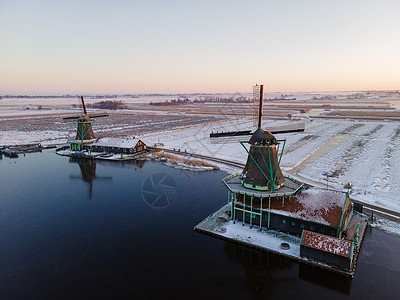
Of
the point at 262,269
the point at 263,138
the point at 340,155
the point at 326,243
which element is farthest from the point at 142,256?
the point at 340,155

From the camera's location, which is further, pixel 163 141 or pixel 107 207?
pixel 163 141

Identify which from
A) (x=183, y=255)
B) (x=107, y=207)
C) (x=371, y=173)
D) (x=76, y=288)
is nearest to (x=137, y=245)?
(x=183, y=255)

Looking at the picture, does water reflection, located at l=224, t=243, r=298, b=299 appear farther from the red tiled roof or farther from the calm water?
the red tiled roof

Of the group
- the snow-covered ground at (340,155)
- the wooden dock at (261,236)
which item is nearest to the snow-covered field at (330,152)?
the snow-covered ground at (340,155)

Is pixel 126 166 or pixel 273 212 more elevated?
pixel 273 212

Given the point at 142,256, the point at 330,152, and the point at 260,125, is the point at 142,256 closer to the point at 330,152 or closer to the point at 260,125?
the point at 260,125

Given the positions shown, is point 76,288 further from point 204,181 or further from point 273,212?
point 204,181
